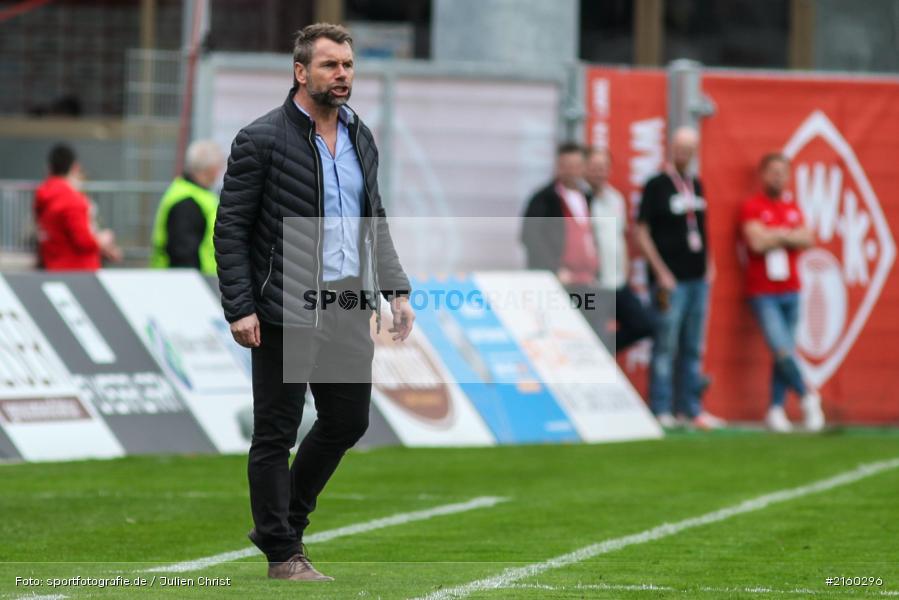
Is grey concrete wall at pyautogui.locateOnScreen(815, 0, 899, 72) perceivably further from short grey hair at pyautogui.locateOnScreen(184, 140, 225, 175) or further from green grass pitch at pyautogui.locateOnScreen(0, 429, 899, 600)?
short grey hair at pyautogui.locateOnScreen(184, 140, 225, 175)

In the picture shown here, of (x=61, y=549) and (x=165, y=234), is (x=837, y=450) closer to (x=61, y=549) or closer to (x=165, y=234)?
(x=165, y=234)

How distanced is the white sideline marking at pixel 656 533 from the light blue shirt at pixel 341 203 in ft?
4.16

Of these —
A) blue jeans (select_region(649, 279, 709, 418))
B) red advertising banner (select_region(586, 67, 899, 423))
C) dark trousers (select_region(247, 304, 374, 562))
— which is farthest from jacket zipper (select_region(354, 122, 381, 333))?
red advertising banner (select_region(586, 67, 899, 423))

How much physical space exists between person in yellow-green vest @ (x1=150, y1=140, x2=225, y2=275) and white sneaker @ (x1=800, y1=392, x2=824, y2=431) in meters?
5.21

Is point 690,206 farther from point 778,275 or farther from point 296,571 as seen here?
point 296,571

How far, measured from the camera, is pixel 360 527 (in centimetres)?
904

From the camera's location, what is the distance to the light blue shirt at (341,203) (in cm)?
713

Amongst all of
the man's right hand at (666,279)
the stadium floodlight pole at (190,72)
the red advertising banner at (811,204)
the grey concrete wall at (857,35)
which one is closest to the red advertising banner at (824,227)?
the red advertising banner at (811,204)

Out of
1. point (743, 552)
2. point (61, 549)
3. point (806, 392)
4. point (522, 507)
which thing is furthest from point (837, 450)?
point (61, 549)

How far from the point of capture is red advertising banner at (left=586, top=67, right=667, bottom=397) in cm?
1617

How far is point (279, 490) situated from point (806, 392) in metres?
9.44

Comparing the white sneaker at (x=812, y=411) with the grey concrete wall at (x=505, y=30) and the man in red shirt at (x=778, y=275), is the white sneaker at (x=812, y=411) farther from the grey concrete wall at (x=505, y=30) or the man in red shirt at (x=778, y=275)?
the grey concrete wall at (x=505, y=30)

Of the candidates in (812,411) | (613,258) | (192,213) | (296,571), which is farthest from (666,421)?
(296,571)

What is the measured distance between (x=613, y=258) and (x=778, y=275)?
151 cm
